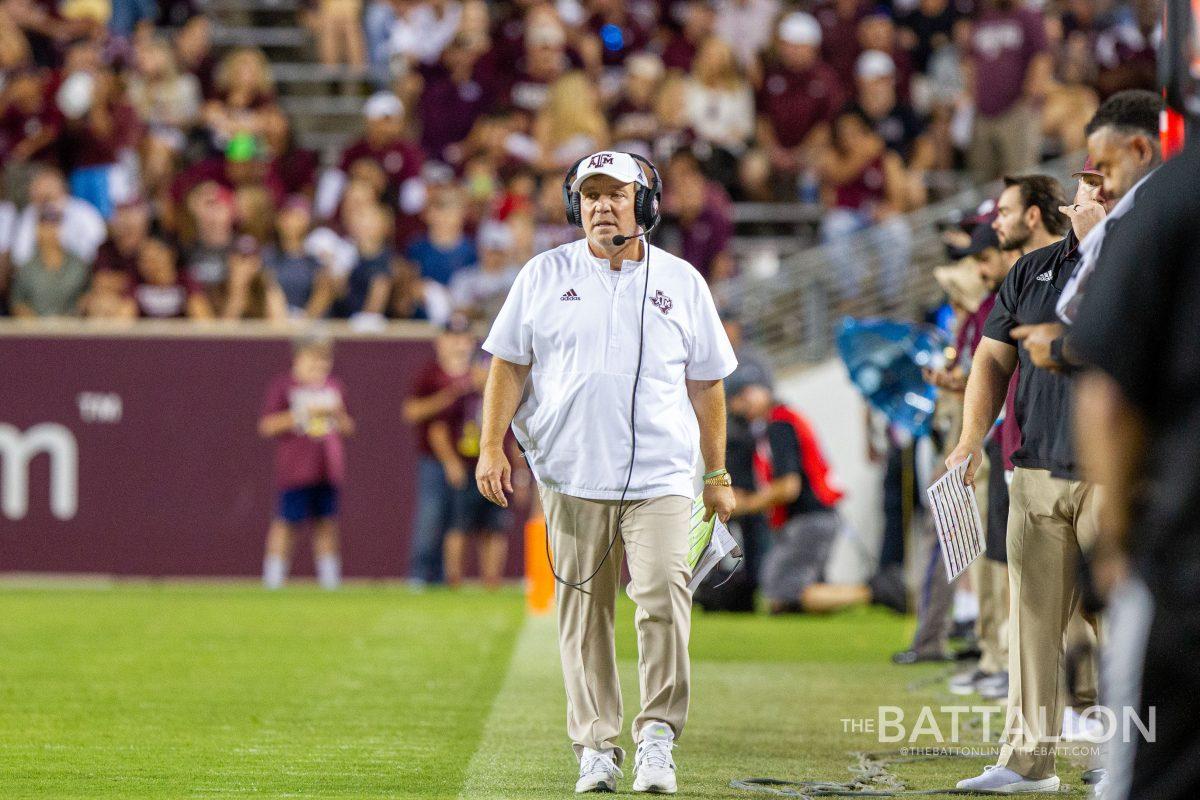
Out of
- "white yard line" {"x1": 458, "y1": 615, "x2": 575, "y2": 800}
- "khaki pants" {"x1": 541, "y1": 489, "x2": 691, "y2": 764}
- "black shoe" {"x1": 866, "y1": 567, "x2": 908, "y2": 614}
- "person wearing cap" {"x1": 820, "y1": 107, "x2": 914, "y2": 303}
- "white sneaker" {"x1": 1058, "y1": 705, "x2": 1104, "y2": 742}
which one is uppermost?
"person wearing cap" {"x1": 820, "y1": 107, "x2": 914, "y2": 303}

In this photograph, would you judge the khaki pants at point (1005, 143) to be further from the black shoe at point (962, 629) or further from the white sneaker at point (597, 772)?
the white sneaker at point (597, 772)

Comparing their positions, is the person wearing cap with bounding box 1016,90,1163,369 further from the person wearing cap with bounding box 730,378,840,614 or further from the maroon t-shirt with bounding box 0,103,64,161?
the maroon t-shirt with bounding box 0,103,64,161

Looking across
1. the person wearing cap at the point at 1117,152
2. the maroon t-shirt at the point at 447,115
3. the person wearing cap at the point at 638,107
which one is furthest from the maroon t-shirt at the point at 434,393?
the person wearing cap at the point at 1117,152

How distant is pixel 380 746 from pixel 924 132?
13800 mm

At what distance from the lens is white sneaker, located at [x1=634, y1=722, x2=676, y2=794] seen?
20.9 feet

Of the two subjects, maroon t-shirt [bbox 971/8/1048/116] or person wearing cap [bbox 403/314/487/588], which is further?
maroon t-shirt [bbox 971/8/1048/116]

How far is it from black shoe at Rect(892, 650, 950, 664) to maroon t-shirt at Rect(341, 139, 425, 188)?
9.51 metres

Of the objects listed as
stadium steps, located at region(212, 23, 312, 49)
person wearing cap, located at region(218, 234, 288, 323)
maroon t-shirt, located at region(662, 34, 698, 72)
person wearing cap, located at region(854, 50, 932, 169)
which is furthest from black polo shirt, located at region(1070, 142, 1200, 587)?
stadium steps, located at region(212, 23, 312, 49)

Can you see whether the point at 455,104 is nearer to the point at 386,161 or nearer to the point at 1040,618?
the point at 386,161

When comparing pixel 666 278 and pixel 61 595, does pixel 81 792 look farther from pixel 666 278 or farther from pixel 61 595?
pixel 61 595

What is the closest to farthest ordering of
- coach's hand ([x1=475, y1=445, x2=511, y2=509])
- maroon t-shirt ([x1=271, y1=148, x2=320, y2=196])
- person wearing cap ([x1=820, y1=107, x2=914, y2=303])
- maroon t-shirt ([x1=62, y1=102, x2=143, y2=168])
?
coach's hand ([x1=475, y1=445, x2=511, y2=509]) < person wearing cap ([x1=820, y1=107, x2=914, y2=303]) < maroon t-shirt ([x1=62, y1=102, x2=143, y2=168]) < maroon t-shirt ([x1=271, y1=148, x2=320, y2=196])

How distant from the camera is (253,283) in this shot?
17.4 metres

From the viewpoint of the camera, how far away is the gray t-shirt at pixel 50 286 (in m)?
17.7

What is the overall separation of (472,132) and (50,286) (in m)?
4.74
